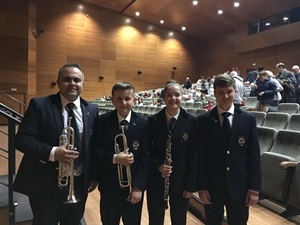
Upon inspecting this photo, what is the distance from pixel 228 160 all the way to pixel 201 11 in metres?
Result: 11.2

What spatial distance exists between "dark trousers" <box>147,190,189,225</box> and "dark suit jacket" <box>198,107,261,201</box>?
6.2 inches

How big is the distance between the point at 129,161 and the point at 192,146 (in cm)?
37

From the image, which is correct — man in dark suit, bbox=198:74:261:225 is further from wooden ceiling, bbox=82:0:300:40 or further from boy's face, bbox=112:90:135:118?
wooden ceiling, bbox=82:0:300:40

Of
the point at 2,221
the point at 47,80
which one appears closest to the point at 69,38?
the point at 47,80

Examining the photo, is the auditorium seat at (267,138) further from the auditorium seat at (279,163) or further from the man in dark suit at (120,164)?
the man in dark suit at (120,164)

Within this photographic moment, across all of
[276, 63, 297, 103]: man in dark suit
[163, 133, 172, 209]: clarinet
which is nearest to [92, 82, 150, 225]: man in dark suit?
[163, 133, 172, 209]: clarinet

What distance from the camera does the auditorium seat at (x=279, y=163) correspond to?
80.1 inches

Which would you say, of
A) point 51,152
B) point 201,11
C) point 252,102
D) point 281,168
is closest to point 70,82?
point 51,152

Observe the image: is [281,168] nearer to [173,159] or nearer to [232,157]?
[232,157]

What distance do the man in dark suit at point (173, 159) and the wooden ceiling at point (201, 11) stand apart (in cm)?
1009

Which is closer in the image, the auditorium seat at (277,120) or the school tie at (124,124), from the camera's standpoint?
the school tie at (124,124)

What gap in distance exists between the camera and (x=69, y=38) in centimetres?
1171

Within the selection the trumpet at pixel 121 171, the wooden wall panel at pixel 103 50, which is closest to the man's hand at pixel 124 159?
the trumpet at pixel 121 171

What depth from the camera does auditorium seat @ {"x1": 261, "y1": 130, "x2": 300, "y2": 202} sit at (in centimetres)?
204
